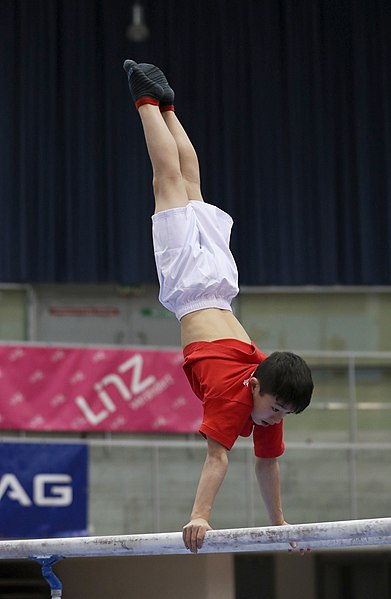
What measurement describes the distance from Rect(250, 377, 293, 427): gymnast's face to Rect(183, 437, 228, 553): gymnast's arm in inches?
7.6

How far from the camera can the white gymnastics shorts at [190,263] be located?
453 centimetres

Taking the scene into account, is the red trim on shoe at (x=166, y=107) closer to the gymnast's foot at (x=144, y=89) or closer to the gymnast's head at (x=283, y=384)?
the gymnast's foot at (x=144, y=89)

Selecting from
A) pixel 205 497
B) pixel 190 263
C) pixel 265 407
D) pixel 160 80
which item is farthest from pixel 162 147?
pixel 205 497

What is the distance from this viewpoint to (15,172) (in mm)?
11984

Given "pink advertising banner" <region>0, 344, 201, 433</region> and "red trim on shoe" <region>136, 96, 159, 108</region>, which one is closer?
"red trim on shoe" <region>136, 96, 159, 108</region>

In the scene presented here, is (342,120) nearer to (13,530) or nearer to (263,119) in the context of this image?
(263,119)

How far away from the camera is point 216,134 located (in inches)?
492

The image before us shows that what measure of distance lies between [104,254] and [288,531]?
8.78 m

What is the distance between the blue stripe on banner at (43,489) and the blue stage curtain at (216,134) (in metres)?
2.86

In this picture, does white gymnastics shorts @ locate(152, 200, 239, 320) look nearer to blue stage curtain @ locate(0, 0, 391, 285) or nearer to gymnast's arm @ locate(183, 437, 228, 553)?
gymnast's arm @ locate(183, 437, 228, 553)

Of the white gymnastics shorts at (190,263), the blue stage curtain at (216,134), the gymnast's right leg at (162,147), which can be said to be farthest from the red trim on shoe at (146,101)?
the blue stage curtain at (216,134)

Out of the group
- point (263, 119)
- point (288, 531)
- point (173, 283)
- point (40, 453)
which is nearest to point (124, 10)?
point (263, 119)

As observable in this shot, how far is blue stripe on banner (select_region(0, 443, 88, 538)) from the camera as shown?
30.2ft

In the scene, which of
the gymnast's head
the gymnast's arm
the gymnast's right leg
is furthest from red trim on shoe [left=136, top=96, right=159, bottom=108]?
the gymnast's arm
